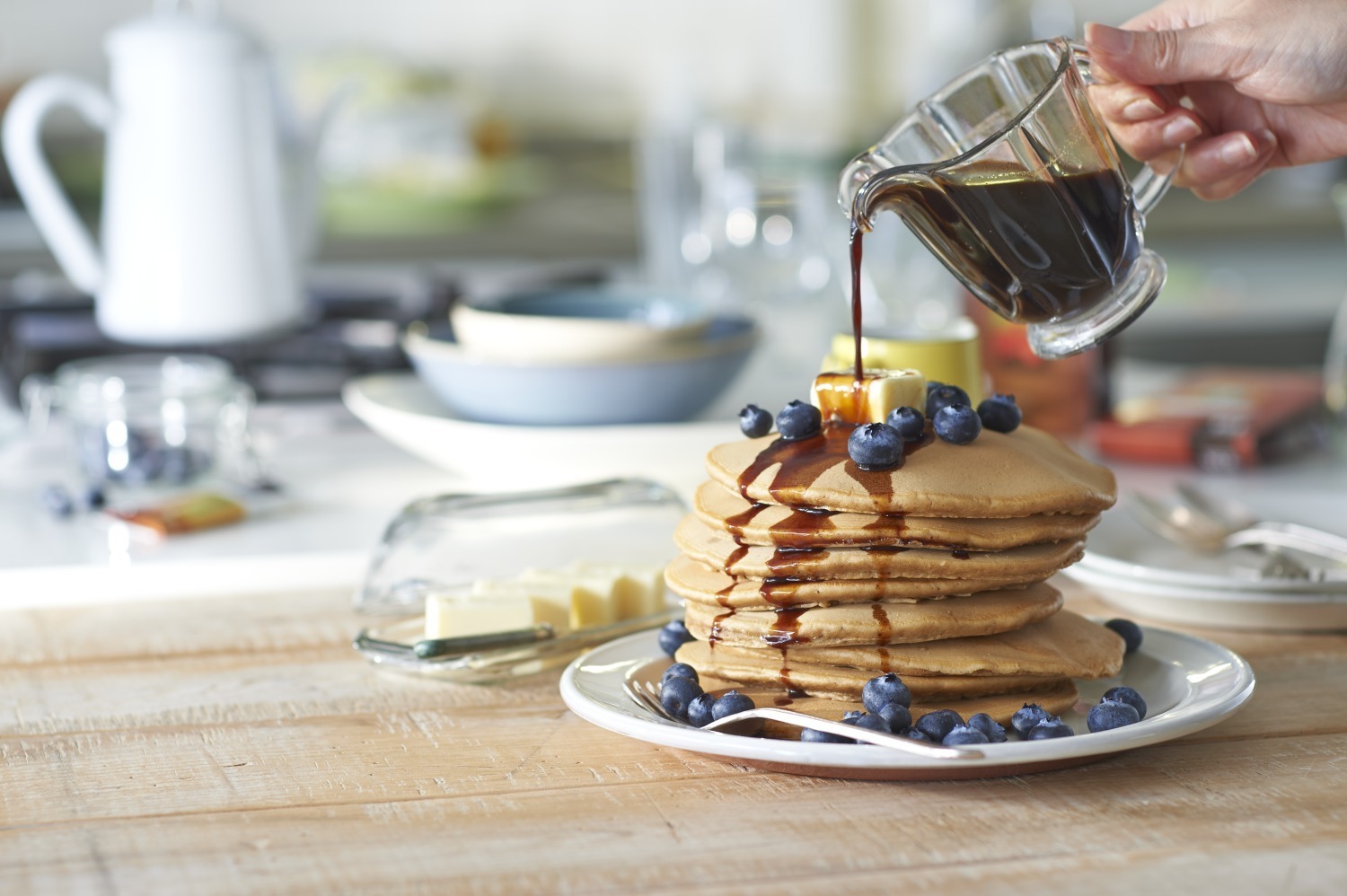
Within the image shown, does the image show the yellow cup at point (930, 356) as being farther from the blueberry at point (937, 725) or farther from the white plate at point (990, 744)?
the blueberry at point (937, 725)

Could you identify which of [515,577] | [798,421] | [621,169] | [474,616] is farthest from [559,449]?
[621,169]

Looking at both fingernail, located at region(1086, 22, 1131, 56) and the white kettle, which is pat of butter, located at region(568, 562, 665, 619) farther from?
the white kettle

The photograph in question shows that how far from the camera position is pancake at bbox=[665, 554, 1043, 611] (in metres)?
0.85

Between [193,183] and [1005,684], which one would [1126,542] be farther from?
[193,183]

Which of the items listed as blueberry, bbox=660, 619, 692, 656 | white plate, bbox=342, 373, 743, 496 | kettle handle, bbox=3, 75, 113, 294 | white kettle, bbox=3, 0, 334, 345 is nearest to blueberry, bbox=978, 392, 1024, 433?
blueberry, bbox=660, 619, 692, 656

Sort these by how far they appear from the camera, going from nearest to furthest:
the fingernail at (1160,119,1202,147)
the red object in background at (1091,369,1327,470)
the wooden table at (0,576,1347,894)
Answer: the wooden table at (0,576,1347,894), the fingernail at (1160,119,1202,147), the red object in background at (1091,369,1327,470)

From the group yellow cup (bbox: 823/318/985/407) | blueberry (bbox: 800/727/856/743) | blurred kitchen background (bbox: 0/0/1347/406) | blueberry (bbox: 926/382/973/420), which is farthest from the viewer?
blurred kitchen background (bbox: 0/0/1347/406)

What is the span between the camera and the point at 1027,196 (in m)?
0.93

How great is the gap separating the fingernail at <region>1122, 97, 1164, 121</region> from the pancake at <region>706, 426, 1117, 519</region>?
0.35 meters

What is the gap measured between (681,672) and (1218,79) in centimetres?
63

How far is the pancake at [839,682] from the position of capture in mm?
859

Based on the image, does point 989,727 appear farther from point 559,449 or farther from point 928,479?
point 559,449

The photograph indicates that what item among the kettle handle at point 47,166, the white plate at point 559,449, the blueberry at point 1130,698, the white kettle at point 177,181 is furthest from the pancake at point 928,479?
the kettle handle at point 47,166

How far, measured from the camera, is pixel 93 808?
0.80 meters
